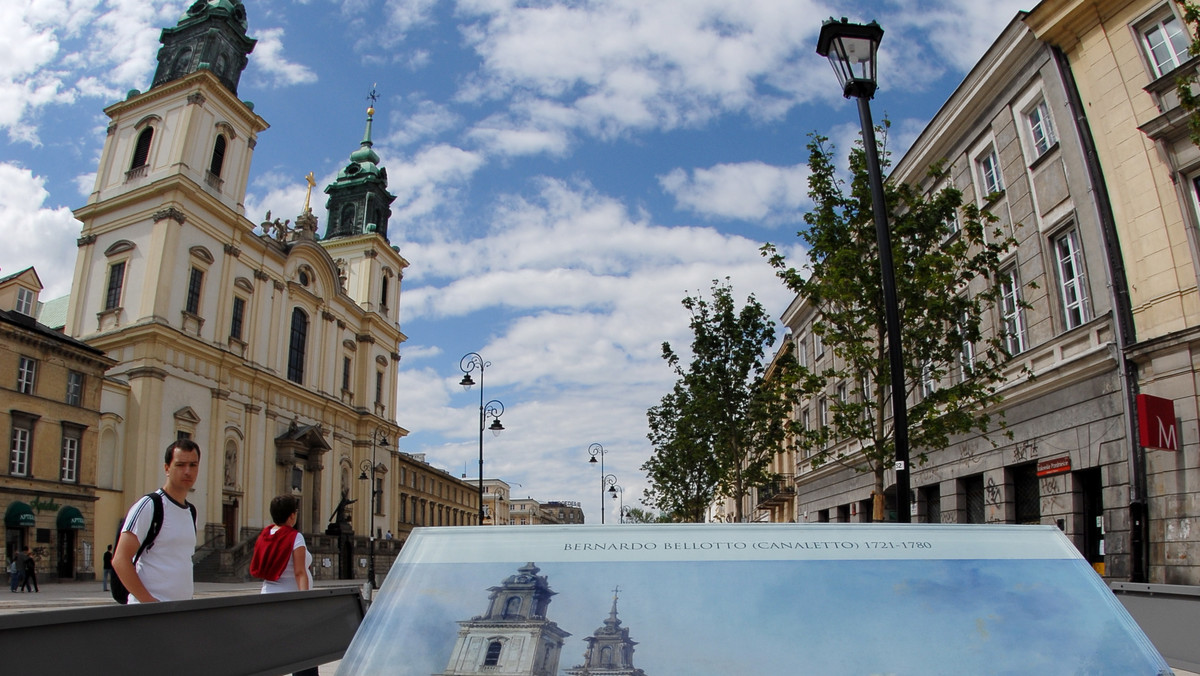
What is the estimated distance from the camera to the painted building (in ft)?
95.7

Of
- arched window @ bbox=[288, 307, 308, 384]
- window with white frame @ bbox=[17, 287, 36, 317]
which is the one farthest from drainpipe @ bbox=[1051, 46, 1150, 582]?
window with white frame @ bbox=[17, 287, 36, 317]

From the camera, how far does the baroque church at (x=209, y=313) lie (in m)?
37.4

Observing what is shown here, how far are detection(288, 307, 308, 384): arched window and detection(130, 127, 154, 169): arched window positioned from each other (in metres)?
12.1

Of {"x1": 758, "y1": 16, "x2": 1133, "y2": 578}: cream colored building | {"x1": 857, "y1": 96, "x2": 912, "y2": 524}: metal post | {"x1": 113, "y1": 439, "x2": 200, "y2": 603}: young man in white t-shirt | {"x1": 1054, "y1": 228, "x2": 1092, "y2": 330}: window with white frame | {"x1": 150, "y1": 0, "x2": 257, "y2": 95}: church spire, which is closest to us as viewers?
{"x1": 113, "y1": 439, "x2": 200, "y2": 603}: young man in white t-shirt

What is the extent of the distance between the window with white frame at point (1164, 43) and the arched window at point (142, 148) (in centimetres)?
4327

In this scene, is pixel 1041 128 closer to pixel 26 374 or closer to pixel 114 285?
pixel 26 374

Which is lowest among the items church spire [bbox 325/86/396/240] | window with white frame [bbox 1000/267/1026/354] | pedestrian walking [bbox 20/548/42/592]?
pedestrian walking [bbox 20/548/42/592]

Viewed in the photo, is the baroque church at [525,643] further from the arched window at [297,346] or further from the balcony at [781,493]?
the arched window at [297,346]

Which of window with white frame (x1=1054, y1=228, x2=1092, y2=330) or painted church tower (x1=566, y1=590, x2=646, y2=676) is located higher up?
window with white frame (x1=1054, y1=228, x2=1092, y2=330)

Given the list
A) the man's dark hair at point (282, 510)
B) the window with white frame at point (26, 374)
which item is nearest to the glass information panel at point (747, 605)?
the man's dark hair at point (282, 510)

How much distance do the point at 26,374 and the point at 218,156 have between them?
58.8 ft

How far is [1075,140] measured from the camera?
15.8m

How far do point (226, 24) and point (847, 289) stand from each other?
44.3m

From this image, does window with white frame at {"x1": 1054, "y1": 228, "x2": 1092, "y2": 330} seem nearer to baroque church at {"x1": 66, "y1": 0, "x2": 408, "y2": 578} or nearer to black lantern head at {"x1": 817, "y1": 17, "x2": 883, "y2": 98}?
black lantern head at {"x1": 817, "y1": 17, "x2": 883, "y2": 98}
